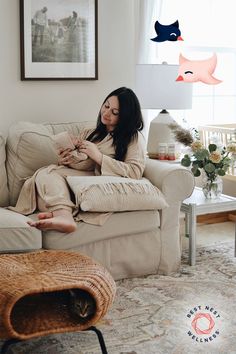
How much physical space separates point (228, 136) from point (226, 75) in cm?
68

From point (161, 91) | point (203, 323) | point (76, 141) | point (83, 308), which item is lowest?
point (203, 323)

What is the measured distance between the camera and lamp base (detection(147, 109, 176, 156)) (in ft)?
13.2

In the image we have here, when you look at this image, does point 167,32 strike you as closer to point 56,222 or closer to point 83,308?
point 56,222

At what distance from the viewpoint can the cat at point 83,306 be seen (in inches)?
88.4

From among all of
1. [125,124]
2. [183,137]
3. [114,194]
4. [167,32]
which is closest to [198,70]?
[167,32]

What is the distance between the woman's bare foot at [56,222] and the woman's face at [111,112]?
2.41ft

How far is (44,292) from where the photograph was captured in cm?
220

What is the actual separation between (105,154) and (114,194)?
0.46 m

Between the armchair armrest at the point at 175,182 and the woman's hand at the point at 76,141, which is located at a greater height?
the woman's hand at the point at 76,141

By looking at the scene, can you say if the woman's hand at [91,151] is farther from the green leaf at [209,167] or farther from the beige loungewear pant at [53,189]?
the green leaf at [209,167]

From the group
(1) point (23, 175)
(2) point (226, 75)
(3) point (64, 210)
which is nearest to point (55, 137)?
(1) point (23, 175)

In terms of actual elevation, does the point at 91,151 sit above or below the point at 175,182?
above

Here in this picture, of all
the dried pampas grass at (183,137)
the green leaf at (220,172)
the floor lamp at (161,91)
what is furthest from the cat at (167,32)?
the green leaf at (220,172)

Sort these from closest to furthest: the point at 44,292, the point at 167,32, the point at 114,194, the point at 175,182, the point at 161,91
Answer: the point at 44,292 → the point at 114,194 → the point at 175,182 → the point at 161,91 → the point at 167,32
